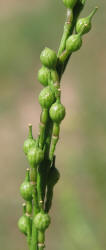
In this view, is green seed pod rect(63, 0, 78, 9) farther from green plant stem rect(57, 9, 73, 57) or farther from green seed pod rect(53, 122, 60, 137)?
green seed pod rect(53, 122, 60, 137)

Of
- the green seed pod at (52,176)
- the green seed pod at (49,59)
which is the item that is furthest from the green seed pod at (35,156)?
the green seed pod at (49,59)

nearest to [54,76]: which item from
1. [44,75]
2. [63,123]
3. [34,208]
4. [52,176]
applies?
[44,75]

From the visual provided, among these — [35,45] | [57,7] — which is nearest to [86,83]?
[35,45]

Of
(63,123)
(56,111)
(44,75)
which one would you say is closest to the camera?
(56,111)

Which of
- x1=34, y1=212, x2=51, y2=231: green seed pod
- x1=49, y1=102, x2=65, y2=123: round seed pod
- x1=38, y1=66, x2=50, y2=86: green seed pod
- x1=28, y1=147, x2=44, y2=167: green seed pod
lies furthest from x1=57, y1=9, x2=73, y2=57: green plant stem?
x1=34, y1=212, x2=51, y2=231: green seed pod

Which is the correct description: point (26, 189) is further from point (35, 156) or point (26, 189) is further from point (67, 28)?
point (67, 28)

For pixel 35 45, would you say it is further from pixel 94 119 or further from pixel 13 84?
pixel 94 119

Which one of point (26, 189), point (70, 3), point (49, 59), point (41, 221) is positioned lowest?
point (41, 221)
